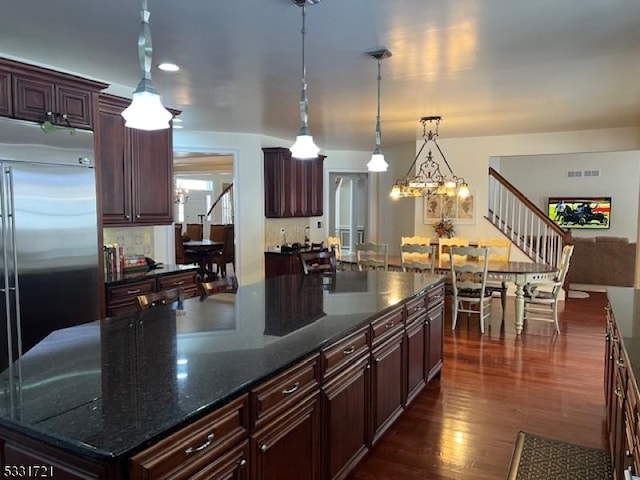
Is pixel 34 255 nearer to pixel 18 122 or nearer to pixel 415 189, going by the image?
pixel 18 122

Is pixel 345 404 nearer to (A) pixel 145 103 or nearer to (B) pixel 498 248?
(A) pixel 145 103

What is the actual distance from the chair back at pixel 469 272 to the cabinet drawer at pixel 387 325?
2.63m

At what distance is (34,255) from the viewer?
120 inches

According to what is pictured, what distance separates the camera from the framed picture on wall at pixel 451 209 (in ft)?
25.0

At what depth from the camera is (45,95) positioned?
319cm

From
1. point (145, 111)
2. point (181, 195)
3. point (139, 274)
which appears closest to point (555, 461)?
point (145, 111)

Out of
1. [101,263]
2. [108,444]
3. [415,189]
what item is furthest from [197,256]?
[108,444]

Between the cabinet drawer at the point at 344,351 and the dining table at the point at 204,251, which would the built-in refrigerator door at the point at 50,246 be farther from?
the dining table at the point at 204,251

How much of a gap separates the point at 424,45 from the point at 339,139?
4.62 meters

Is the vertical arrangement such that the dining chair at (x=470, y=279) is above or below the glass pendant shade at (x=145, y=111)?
below

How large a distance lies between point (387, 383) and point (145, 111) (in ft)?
6.54

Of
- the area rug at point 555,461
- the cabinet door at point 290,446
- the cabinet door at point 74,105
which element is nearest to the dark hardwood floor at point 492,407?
the area rug at point 555,461

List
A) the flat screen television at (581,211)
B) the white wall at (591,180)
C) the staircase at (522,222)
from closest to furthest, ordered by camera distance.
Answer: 1. the staircase at (522,222)
2. the white wall at (591,180)
3. the flat screen television at (581,211)

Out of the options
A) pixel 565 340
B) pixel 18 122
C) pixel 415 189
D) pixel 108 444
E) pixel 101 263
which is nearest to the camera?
pixel 108 444
